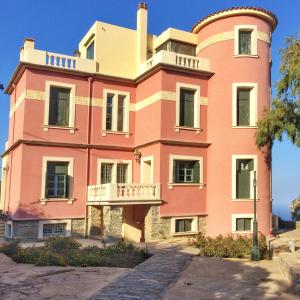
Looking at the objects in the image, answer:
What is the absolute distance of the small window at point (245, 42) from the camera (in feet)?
71.6

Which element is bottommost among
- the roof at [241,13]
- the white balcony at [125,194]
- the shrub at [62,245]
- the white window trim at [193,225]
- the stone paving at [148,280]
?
the stone paving at [148,280]

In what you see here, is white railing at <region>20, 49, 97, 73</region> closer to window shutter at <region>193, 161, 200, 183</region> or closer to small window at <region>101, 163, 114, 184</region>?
small window at <region>101, 163, 114, 184</region>

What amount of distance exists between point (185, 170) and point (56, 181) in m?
6.80

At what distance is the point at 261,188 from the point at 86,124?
9.87 meters

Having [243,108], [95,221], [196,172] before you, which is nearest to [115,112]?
[196,172]

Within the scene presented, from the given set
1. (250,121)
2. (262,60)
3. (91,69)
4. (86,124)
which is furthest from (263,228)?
(91,69)

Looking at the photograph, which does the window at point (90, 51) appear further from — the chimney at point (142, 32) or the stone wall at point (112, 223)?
the stone wall at point (112, 223)

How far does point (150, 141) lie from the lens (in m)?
21.4

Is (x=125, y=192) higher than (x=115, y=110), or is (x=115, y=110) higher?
(x=115, y=110)

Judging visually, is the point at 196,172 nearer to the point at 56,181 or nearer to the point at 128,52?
the point at 56,181

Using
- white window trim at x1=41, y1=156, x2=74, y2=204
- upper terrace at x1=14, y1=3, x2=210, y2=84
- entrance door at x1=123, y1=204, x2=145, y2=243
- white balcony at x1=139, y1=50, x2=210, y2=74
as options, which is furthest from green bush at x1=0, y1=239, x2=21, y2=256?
white balcony at x1=139, y1=50, x2=210, y2=74

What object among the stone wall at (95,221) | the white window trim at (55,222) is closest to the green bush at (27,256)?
the white window trim at (55,222)

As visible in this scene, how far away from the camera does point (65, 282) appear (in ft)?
36.0

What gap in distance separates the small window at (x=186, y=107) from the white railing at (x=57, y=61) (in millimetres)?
5102
